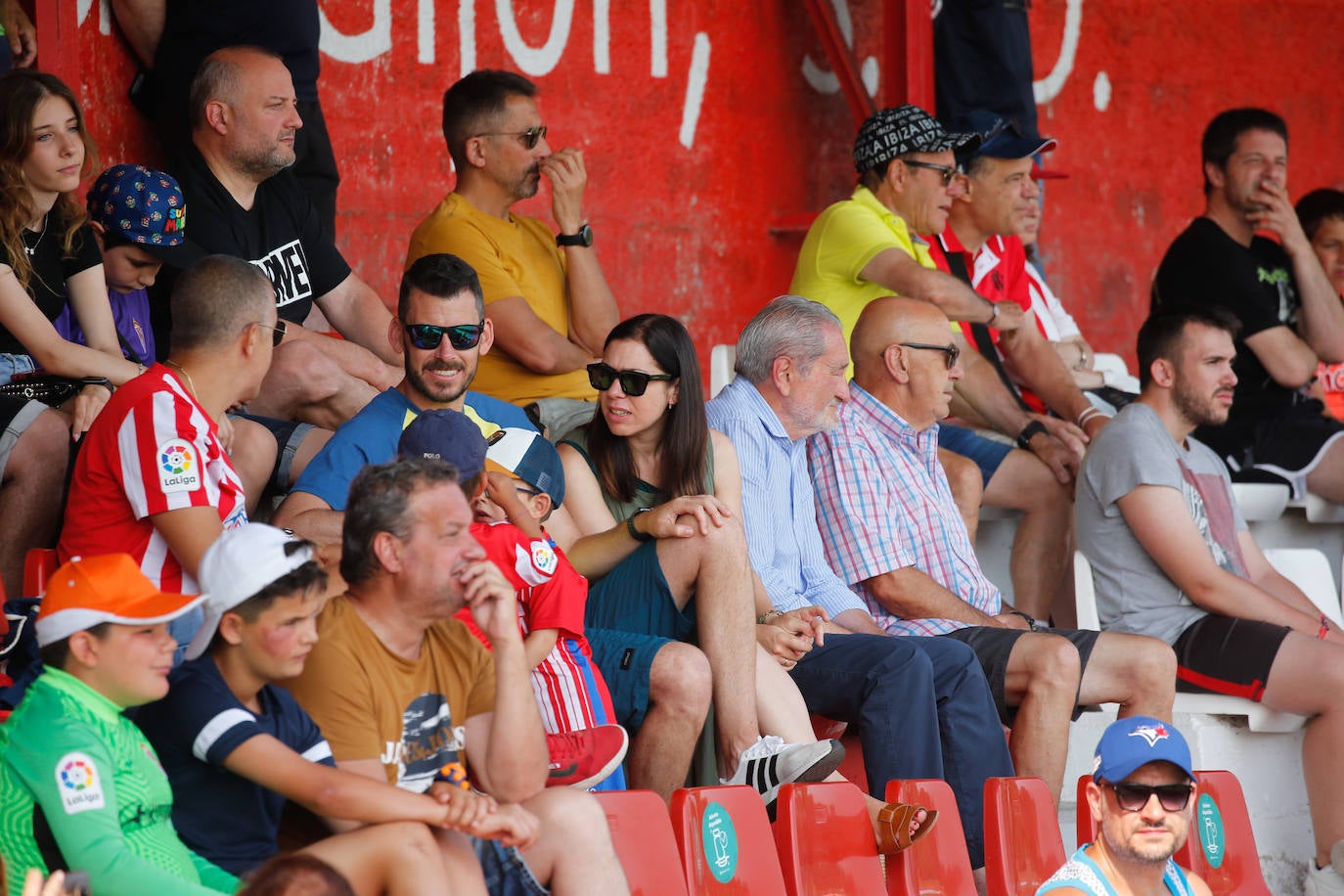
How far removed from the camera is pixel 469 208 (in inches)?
201

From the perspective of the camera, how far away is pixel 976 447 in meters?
5.59

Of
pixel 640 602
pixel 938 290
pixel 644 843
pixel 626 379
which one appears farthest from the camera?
pixel 938 290

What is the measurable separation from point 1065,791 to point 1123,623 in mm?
529

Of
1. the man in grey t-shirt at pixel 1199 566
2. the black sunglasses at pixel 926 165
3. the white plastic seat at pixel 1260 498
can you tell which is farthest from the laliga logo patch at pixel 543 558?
the white plastic seat at pixel 1260 498

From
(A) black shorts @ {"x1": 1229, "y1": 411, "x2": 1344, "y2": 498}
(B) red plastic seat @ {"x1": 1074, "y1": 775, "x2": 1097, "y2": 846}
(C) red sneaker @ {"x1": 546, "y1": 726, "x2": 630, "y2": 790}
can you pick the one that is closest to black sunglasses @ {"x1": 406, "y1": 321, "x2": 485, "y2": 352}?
(C) red sneaker @ {"x1": 546, "y1": 726, "x2": 630, "y2": 790}

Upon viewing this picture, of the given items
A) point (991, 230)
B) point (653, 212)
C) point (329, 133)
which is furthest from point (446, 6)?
point (991, 230)

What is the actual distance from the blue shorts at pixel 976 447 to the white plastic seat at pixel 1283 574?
1.62ft

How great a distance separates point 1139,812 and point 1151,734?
148 mm

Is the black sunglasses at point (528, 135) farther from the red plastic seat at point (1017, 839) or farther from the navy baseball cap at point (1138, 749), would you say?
the navy baseball cap at point (1138, 749)

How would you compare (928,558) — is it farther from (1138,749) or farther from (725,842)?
(725,842)

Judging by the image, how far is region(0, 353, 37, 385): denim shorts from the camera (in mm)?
3814

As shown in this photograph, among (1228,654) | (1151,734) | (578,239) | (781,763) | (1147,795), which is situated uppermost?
(578,239)

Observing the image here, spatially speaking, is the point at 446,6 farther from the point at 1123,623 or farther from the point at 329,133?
the point at 1123,623


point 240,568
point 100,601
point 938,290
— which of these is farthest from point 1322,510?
point 100,601
